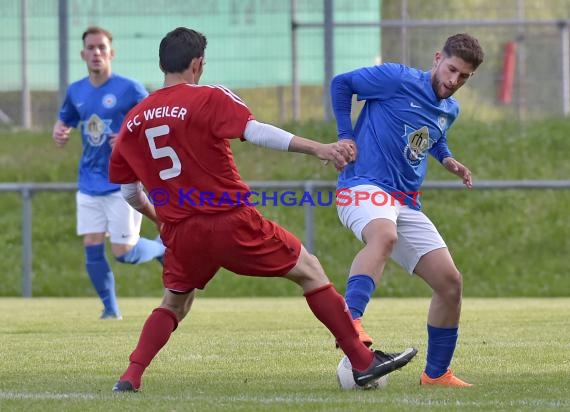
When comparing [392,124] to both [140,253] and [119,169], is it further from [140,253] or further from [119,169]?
[140,253]

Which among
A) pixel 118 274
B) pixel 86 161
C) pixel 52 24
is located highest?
pixel 52 24

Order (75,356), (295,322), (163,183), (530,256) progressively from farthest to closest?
(530,256) → (295,322) → (75,356) → (163,183)

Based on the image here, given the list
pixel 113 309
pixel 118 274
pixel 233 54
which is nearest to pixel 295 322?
pixel 113 309

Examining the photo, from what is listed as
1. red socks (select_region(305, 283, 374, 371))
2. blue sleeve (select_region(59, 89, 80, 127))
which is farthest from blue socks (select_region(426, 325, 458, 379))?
blue sleeve (select_region(59, 89, 80, 127))

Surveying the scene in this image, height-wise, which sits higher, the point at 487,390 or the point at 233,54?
the point at 233,54

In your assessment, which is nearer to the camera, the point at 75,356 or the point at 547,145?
the point at 75,356

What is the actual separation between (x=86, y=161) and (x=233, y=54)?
7476mm

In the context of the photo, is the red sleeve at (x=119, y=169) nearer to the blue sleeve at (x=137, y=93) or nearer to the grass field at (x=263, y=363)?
the grass field at (x=263, y=363)

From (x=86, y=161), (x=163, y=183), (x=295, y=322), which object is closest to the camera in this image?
(x=163, y=183)

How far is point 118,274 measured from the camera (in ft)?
54.2

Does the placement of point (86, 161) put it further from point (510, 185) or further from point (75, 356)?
point (510, 185)

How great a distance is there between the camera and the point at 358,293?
6.47 m

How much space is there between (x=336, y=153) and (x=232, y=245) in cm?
62

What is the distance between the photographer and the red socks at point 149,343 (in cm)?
610
